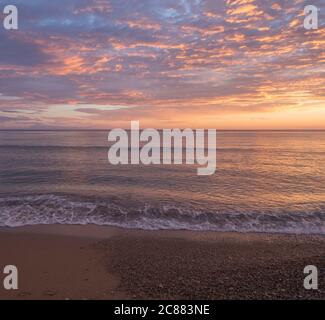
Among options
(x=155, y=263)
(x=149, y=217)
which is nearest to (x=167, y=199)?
(x=149, y=217)

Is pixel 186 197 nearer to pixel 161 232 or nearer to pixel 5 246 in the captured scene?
pixel 161 232

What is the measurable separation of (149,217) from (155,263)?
4.91 metres

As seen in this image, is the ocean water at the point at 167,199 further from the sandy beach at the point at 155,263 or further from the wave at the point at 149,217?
the sandy beach at the point at 155,263

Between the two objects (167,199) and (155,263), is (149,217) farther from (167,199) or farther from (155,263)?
(155,263)

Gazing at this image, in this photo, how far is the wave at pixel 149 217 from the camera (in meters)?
12.5

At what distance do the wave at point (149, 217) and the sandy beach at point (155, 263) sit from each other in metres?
0.82

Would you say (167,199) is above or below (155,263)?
above

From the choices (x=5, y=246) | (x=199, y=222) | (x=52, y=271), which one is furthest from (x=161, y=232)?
(x=5, y=246)

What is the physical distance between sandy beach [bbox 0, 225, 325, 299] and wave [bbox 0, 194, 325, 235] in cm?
82

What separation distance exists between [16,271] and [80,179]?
47.5 feet

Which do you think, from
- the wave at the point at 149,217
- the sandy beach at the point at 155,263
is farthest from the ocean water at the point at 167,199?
the sandy beach at the point at 155,263

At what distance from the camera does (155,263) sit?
29.0 feet

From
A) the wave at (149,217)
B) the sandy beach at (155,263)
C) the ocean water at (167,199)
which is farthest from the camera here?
the ocean water at (167,199)
